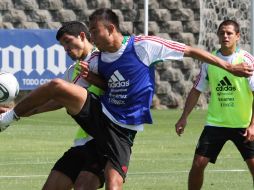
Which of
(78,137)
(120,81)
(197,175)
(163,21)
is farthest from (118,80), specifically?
(163,21)

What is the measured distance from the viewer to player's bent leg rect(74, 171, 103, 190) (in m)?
9.62

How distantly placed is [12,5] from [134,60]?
17939 millimetres

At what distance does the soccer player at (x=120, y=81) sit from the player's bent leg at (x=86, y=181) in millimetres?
169

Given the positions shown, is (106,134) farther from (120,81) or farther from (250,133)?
(250,133)

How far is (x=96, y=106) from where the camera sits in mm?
9641

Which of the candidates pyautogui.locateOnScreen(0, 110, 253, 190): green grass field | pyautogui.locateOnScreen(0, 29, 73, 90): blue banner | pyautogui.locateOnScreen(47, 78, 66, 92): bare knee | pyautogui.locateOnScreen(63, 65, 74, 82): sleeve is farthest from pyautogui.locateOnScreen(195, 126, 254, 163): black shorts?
pyautogui.locateOnScreen(0, 29, 73, 90): blue banner

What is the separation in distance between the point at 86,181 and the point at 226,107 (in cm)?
335

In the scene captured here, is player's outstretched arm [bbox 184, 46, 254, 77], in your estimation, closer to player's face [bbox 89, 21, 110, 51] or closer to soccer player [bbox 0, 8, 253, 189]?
soccer player [bbox 0, 8, 253, 189]

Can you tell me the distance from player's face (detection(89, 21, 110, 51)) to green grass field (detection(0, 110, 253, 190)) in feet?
13.3

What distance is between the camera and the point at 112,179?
31.1ft

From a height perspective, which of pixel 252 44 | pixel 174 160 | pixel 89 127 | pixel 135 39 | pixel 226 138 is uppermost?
pixel 135 39

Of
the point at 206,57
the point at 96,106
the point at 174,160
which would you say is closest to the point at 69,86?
the point at 96,106

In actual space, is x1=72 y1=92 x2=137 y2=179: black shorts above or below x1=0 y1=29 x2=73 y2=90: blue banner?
above

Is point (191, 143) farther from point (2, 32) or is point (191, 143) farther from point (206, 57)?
point (206, 57)
